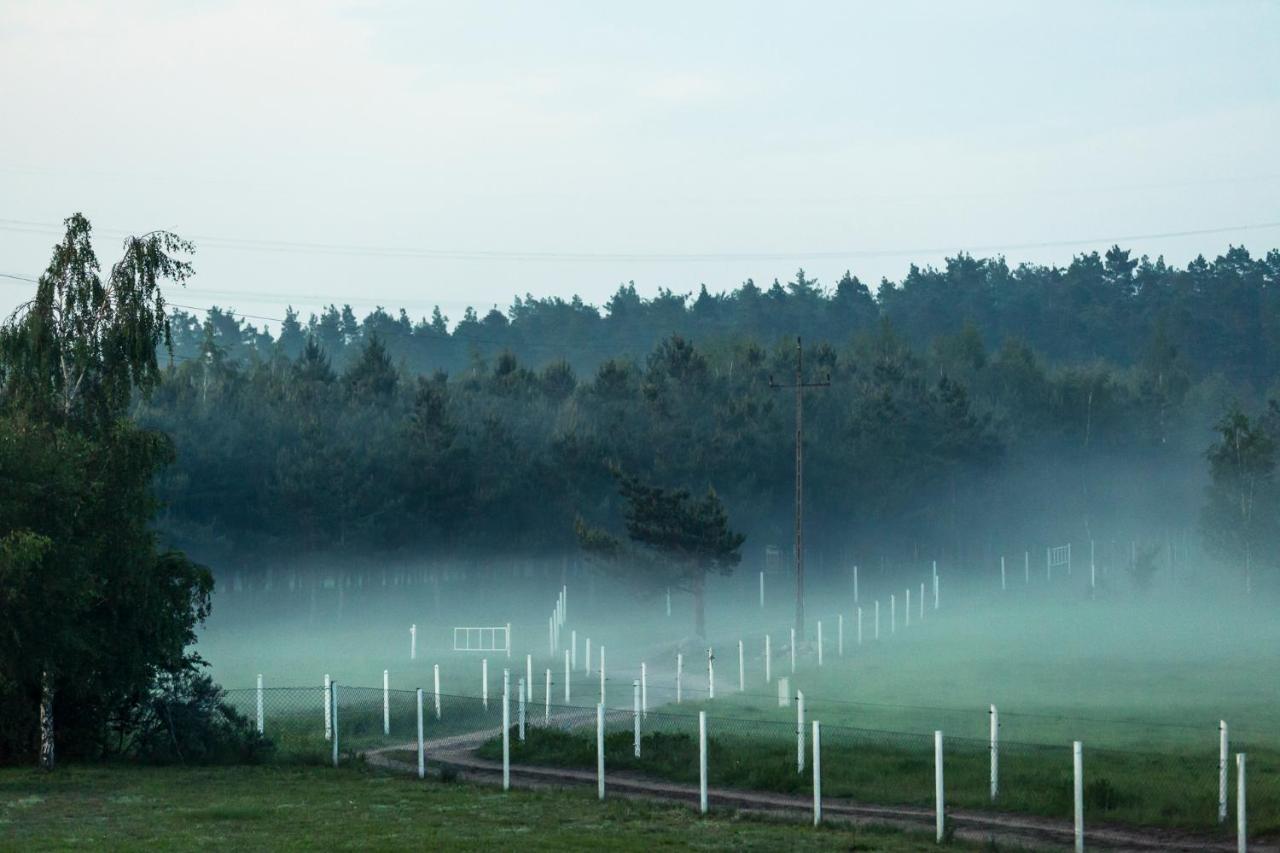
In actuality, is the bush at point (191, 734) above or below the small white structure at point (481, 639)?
above

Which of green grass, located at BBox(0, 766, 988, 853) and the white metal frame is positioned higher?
green grass, located at BBox(0, 766, 988, 853)

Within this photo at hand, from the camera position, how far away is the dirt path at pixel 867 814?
2138cm

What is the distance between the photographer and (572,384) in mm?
119312

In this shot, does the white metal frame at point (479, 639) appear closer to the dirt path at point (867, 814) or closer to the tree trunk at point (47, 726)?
the dirt path at point (867, 814)

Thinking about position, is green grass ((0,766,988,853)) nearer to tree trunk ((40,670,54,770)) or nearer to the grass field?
tree trunk ((40,670,54,770))

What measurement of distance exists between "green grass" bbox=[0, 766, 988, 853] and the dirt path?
104 cm

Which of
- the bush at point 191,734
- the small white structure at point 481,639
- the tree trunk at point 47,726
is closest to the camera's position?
the tree trunk at point 47,726

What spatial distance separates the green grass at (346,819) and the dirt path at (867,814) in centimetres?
104

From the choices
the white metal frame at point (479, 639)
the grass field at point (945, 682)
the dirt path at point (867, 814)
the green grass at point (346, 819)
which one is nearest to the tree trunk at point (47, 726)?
the green grass at point (346, 819)

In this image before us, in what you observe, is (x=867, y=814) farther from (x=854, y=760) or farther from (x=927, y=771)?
(x=854, y=760)

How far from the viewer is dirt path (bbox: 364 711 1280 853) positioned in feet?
70.1

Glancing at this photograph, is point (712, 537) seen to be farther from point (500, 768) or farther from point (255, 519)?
point (500, 768)

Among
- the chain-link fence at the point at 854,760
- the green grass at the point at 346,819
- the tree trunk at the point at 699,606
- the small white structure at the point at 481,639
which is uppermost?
the green grass at the point at 346,819

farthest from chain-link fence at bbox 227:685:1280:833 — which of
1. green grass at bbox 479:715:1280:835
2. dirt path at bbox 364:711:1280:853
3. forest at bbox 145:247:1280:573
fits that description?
forest at bbox 145:247:1280:573
